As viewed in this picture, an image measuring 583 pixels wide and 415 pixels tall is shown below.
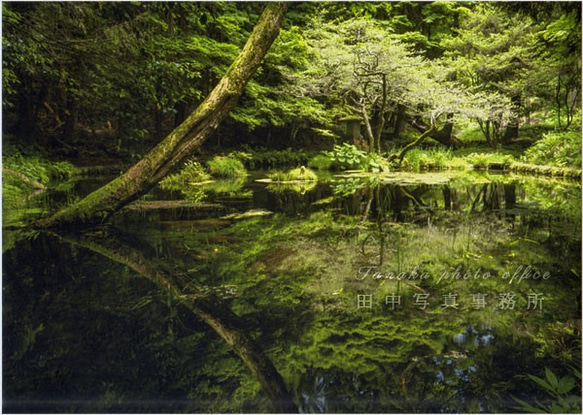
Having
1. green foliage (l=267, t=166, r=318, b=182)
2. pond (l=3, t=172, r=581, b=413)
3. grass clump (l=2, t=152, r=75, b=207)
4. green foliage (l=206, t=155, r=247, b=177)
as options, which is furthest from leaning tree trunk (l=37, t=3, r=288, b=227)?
green foliage (l=206, t=155, r=247, b=177)

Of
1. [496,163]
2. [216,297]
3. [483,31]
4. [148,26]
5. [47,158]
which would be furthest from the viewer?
[483,31]

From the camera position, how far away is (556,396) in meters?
1.23

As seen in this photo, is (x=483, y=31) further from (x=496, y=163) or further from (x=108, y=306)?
(x=108, y=306)

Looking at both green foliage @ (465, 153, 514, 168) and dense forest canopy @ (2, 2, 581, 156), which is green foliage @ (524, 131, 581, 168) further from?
green foliage @ (465, 153, 514, 168)

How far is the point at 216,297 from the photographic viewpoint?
1941 millimetres

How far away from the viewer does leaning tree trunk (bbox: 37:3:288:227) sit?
3.59 meters

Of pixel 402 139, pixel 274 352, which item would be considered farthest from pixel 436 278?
pixel 402 139

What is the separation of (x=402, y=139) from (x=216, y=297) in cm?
1393

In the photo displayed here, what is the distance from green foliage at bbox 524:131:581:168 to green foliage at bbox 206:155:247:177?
697cm

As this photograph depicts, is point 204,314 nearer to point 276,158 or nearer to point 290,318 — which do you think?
point 290,318

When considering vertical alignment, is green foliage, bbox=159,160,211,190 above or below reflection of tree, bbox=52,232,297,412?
above

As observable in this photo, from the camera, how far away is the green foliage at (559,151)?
7828mm

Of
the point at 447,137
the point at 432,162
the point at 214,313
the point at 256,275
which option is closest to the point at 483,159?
the point at 432,162

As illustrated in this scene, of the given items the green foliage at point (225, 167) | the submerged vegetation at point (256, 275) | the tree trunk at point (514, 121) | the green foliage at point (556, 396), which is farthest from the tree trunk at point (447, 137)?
the green foliage at point (556, 396)
